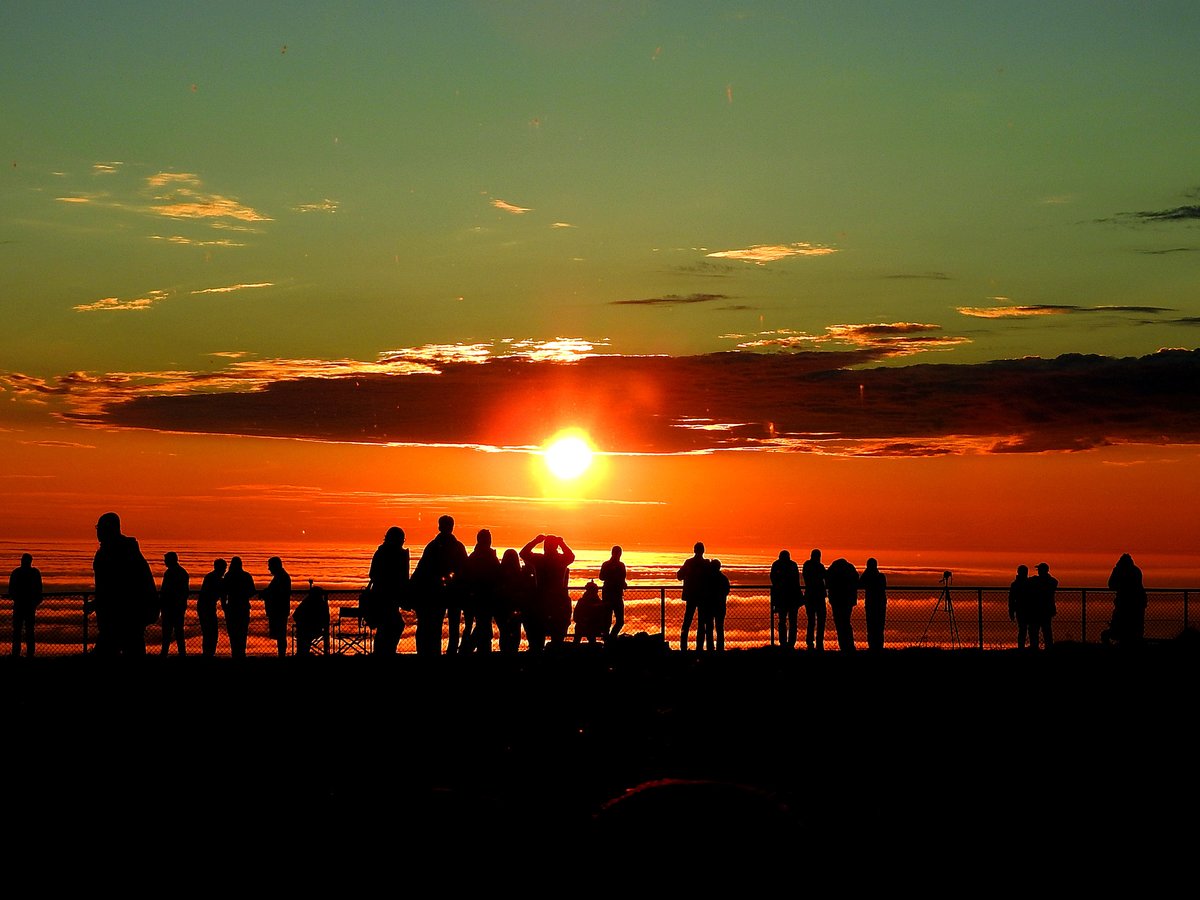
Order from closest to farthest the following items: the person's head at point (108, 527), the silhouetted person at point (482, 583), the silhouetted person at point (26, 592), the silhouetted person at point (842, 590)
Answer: the person's head at point (108, 527) → the silhouetted person at point (482, 583) → the silhouetted person at point (26, 592) → the silhouetted person at point (842, 590)

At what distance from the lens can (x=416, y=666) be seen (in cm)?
2009

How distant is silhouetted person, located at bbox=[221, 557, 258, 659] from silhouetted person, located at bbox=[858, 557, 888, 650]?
1079 centimetres

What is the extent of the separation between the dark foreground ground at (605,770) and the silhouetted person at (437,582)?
2.09 ft

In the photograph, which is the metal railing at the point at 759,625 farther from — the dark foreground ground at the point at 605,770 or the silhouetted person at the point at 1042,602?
the dark foreground ground at the point at 605,770

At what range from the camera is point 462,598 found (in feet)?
62.1

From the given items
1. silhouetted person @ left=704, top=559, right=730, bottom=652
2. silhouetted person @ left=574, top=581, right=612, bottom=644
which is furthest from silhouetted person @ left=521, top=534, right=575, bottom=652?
silhouetted person @ left=704, top=559, right=730, bottom=652

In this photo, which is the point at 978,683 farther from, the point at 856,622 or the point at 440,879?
the point at 856,622

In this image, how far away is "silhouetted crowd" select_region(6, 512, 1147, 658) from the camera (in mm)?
15594

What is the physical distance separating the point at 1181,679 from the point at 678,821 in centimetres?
1845

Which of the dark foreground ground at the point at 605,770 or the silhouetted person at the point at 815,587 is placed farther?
the silhouetted person at the point at 815,587

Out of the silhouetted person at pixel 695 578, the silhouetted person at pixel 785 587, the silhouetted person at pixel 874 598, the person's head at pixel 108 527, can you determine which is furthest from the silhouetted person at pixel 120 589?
the silhouetted person at pixel 874 598

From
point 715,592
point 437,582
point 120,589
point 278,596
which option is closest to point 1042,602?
point 715,592

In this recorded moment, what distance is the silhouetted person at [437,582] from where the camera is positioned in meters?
18.0

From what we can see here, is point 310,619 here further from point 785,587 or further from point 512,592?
point 785,587
